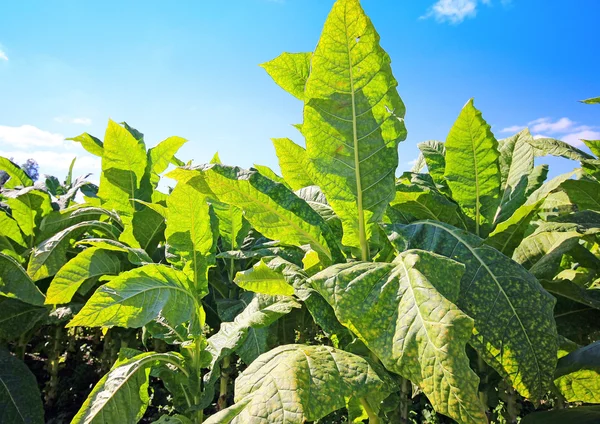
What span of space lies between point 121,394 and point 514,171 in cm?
168

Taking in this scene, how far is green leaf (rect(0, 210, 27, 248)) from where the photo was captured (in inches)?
105

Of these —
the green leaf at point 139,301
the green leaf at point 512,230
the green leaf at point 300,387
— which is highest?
the green leaf at point 512,230

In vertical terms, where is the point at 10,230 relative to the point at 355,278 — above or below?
above

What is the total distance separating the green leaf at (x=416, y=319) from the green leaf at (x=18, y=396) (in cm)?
178

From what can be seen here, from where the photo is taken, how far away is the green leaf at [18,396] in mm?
2033

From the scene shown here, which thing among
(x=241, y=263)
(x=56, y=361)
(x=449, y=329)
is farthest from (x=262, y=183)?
(x=56, y=361)

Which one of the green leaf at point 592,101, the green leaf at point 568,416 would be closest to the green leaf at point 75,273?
the green leaf at point 568,416

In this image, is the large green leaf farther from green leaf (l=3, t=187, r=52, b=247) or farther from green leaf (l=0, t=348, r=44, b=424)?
green leaf (l=3, t=187, r=52, b=247)

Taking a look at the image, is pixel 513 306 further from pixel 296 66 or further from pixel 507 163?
pixel 296 66

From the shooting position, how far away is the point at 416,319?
98cm

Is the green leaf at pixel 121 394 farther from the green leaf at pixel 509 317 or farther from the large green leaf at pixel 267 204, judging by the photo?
the green leaf at pixel 509 317

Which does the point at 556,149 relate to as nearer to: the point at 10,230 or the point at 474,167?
the point at 474,167

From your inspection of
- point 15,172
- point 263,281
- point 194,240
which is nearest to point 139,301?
point 194,240

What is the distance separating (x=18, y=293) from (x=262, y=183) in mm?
1483
